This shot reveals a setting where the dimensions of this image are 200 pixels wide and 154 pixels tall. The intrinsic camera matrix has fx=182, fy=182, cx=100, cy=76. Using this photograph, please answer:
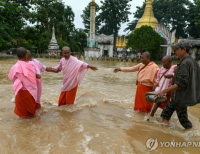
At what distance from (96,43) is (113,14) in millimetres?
15927

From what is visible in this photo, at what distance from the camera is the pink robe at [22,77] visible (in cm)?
344

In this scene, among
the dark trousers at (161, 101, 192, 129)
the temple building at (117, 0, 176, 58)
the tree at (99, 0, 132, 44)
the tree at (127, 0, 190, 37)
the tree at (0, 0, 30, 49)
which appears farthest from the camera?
the tree at (99, 0, 132, 44)

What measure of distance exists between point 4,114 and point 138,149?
10.1 ft

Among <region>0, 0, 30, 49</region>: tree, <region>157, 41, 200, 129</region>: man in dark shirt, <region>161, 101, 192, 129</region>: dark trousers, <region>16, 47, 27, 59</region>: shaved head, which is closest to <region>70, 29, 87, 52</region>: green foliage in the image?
<region>0, 0, 30, 49</region>: tree

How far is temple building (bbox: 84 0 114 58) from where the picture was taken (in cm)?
2809

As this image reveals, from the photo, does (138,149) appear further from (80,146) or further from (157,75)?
(157,75)

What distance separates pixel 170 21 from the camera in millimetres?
38031

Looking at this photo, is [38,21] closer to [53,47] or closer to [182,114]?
[53,47]

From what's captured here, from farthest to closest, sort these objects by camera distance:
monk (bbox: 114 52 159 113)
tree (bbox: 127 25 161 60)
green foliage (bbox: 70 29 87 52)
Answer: green foliage (bbox: 70 29 87 52), tree (bbox: 127 25 161 60), monk (bbox: 114 52 159 113)

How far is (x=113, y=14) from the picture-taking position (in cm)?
4391

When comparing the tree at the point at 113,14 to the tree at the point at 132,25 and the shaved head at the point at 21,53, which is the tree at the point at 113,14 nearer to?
the tree at the point at 132,25

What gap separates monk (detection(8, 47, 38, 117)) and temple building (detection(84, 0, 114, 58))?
964 inches

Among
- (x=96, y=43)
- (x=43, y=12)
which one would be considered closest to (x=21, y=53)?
(x=96, y=43)

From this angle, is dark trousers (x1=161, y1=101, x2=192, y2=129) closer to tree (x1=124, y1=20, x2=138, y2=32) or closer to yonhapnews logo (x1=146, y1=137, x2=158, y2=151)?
yonhapnews logo (x1=146, y1=137, x2=158, y2=151)
